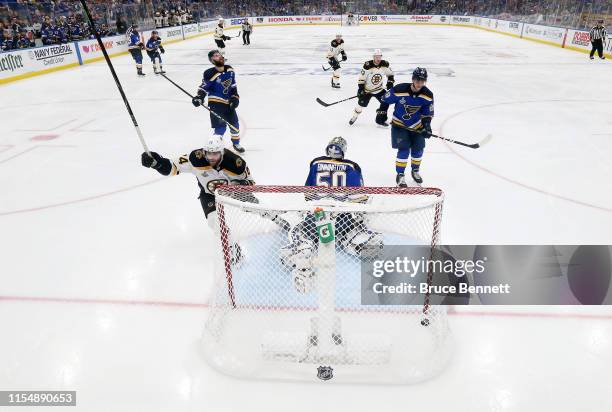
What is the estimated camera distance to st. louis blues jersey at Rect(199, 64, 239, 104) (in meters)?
5.40

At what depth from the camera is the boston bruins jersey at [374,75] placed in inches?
261

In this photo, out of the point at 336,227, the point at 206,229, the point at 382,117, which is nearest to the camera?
the point at 336,227

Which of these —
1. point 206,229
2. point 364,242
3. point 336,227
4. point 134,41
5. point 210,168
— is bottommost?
point 206,229

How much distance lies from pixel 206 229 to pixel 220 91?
2.35 m

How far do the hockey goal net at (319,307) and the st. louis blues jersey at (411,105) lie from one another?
1541 mm

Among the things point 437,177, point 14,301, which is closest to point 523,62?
point 437,177

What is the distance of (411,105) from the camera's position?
4.36m

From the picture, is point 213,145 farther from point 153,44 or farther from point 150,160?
point 153,44

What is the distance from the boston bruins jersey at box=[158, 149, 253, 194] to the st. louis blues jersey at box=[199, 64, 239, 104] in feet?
8.71

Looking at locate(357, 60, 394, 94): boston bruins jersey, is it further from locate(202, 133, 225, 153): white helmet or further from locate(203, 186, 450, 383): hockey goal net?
locate(202, 133, 225, 153): white helmet

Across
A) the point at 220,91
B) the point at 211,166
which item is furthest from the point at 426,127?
the point at 220,91

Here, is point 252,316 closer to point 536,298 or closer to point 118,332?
point 118,332

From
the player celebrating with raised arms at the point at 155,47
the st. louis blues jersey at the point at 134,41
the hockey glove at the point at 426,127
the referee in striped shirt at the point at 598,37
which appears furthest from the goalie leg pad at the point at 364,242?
the referee in striped shirt at the point at 598,37

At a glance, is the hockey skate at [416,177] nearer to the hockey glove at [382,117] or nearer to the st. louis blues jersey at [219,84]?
the hockey glove at [382,117]
